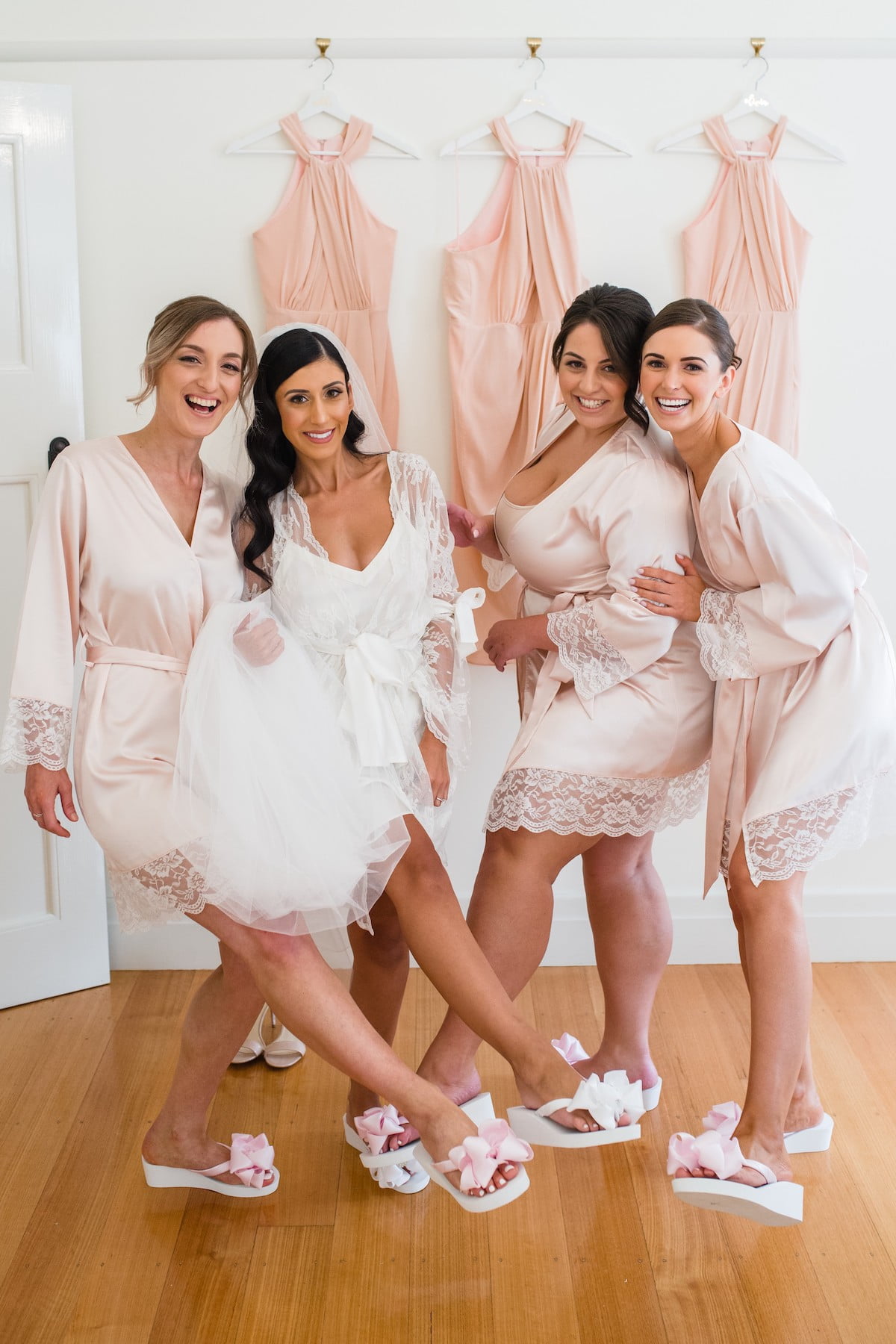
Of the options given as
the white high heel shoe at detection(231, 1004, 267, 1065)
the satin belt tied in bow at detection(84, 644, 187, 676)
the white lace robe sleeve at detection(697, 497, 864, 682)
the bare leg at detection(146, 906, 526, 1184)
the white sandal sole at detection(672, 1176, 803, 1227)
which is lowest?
the white high heel shoe at detection(231, 1004, 267, 1065)

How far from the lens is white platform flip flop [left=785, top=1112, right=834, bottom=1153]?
2.32 metres

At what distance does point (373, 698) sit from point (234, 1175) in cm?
92

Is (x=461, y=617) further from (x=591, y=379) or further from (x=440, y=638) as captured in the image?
(x=591, y=379)

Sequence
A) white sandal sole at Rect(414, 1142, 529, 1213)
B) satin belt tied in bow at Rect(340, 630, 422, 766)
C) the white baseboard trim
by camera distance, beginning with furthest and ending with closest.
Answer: the white baseboard trim < satin belt tied in bow at Rect(340, 630, 422, 766) < white sandal sole at Rect(414, 1142, 529, 1213)

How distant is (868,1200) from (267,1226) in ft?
3.61

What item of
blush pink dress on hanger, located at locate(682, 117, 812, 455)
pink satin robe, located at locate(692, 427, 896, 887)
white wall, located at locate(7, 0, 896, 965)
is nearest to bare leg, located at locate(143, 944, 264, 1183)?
pink satin robe, located at locate(692, 427, 896, 887)

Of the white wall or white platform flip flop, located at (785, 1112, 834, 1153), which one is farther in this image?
the white wall

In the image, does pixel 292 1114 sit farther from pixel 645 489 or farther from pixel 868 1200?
pixel 645 489

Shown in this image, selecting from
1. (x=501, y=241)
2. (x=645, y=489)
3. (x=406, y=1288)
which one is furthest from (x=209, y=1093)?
(x=501, y=241)

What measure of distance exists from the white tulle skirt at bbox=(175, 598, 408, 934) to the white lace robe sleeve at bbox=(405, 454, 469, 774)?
0.68ft

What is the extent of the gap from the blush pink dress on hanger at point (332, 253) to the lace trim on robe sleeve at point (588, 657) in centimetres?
99

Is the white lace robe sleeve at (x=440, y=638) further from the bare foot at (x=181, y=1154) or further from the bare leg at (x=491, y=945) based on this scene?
the bare foot at (x=181, y=1154)

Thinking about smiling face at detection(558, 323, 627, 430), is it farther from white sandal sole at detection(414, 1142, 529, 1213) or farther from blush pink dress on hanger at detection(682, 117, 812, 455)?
white sandal sole at detection(414, 1142, 529, 1213)

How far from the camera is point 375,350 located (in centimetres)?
292
